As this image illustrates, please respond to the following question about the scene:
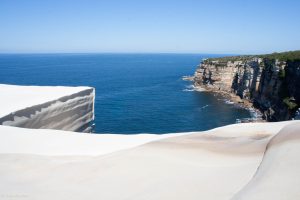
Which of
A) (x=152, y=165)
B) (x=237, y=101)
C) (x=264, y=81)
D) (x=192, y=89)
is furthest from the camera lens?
(x=192, y=89)

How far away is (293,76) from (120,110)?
3552 centimetres

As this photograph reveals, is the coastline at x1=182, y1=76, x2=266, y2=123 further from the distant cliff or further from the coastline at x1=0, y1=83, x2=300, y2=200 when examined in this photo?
the coastline at x1=0, y1=83, x2=300, y2=200

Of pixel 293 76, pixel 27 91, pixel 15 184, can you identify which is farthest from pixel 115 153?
pixel 293 76

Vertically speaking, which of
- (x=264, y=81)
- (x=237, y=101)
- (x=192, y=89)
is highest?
(x=264, y=81)

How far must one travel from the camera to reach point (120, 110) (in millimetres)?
68500

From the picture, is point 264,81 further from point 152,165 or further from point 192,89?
point 152,165

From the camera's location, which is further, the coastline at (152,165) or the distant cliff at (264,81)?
the distant cliff at (264,81)

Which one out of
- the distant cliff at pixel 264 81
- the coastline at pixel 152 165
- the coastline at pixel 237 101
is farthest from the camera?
the coastline at pixel 237 101

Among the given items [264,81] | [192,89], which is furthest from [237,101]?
[192,89]

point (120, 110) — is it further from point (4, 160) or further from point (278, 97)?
point (4, 160)

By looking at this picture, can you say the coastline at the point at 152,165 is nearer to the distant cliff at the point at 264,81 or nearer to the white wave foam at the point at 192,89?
the distant cliff at the point at 264,81

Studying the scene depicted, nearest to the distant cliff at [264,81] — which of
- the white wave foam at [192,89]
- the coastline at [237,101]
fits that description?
the coastline at [237,101]

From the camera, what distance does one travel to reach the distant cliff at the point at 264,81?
5962 cm

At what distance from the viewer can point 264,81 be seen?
236 feet
